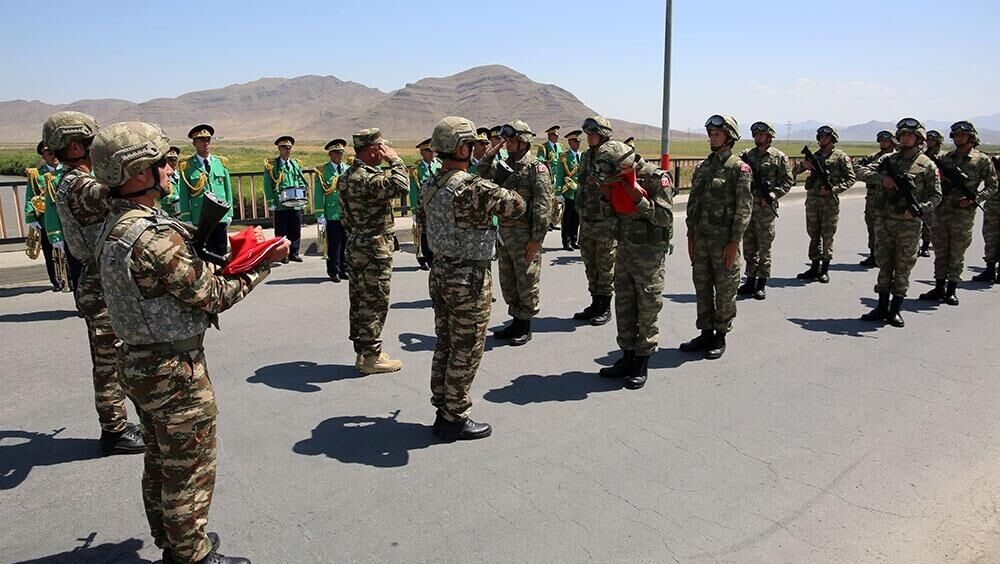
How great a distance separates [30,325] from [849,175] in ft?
34.5

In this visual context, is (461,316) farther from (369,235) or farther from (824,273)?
(824,273)

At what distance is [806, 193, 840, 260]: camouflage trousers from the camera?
955 cm

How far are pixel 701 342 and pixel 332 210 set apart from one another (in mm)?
5606

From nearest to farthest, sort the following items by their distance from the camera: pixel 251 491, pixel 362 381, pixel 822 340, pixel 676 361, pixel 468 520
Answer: pixel 468 520, pixel 251 491, pixel 362 381, pixel 676 361, pixel 822 340

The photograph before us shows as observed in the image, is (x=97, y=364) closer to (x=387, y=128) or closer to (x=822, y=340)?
(x=822, y=340)

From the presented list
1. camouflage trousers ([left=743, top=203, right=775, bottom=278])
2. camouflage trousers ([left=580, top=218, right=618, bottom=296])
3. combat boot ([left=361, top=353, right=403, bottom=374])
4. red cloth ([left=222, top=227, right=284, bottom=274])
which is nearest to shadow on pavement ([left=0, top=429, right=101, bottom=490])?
combat boot ([left=361, top=353, right=403, bottom=374])

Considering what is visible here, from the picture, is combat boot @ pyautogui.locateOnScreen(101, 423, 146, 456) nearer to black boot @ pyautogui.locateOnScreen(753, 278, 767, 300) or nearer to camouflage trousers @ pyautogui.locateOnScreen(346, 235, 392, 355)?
camouflage trousers @ pyautogui.locateOnScreen(346, 235, 392, 355)

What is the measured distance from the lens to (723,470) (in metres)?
4.12

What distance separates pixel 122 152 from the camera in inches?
107

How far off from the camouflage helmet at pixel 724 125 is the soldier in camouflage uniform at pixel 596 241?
123 centimetres

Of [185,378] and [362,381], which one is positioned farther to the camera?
[362,381]

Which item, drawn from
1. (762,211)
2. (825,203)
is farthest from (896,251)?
(825,203)

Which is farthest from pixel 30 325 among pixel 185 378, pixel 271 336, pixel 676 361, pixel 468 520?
pixel 676 361

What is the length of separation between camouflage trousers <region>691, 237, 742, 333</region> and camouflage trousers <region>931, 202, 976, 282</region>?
3896mm
